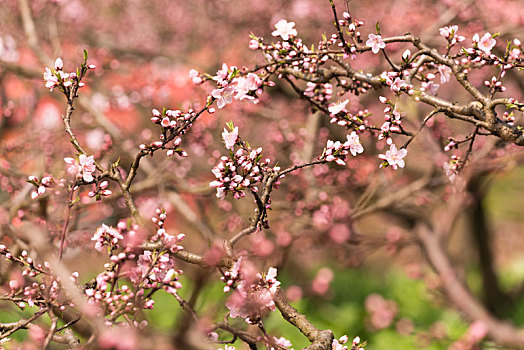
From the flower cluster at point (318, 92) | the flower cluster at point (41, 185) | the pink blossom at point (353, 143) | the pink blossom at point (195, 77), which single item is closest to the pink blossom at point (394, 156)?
the pink blossom at point (353, 143)

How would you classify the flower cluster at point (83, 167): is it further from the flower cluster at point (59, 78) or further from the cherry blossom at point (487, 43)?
the cherry blossom at point (487, 43)

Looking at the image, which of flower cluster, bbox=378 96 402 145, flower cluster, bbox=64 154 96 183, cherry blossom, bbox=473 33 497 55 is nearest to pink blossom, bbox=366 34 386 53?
flower cluster, bbox=378 96 402 145

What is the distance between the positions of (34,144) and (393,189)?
4526 mm

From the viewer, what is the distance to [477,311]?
4691 millimetres

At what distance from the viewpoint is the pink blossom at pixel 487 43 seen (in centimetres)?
270

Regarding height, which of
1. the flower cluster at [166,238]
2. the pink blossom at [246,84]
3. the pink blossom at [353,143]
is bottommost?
the flower cluster at [166,238]

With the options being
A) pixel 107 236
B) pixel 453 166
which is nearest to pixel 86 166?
pixel 107 236

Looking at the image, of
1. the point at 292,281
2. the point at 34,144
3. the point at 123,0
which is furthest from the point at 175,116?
the point at 123,0

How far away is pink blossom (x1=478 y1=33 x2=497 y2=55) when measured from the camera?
270cm

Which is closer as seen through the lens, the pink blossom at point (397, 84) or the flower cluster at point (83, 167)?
the flower cluster at point (83, 167)

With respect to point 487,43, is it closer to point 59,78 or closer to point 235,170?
point 235,170

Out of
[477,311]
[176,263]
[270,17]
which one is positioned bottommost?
[176,263]

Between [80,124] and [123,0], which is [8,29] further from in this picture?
[123,0]

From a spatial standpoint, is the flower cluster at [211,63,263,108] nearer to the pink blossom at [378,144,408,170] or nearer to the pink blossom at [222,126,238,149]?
the pink blossom at [222,126,238,149]
